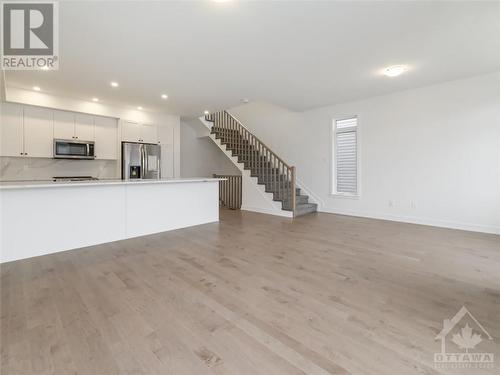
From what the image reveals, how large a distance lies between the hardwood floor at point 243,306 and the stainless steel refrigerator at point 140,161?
2.75m

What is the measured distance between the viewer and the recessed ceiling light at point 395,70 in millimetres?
3811

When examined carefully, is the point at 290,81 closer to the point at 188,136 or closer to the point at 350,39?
the point at 350,39

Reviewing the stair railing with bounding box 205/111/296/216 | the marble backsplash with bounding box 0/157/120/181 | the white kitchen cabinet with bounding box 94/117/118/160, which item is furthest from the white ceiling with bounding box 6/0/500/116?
the stair railing with bounding box 205/111/296/216

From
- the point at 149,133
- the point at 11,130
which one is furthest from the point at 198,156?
the point at 11,130

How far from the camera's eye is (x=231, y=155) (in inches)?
289

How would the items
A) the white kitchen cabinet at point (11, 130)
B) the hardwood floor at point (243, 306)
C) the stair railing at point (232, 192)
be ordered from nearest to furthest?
the hardwood floor at point (243, 306)
the white kitchen cabinet at point (11, 130)
the stair railing at point (232, 192)

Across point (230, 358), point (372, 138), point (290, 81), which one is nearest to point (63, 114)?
point (290, 81)

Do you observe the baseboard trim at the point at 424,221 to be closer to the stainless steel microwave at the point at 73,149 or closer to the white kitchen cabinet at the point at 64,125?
the stainless steel microwave at the point at 73,149

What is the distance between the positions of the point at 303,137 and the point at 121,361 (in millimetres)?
6311

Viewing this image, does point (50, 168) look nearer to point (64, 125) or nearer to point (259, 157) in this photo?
point (64, 125)

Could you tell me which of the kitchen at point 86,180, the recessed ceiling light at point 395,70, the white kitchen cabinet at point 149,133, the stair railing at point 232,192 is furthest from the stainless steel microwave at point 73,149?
the recessed ceiling light at point 395,70

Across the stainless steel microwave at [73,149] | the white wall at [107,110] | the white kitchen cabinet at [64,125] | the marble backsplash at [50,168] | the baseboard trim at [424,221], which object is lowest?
the baseboard trim at [424,221]

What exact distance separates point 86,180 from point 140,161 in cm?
198

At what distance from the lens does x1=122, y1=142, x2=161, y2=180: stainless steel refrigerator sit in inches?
232
